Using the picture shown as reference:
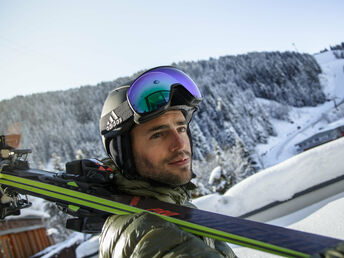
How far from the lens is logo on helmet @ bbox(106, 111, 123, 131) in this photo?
1.98 meters

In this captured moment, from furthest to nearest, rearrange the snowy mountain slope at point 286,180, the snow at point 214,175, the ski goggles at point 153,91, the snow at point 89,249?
the snow at point 214,175, the snow at point 89,249, the snowy mountain slope at point 286,180, the ski goggles at point 153,91

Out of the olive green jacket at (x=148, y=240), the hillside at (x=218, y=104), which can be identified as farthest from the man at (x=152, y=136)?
the hillside at (x=218, y=104)

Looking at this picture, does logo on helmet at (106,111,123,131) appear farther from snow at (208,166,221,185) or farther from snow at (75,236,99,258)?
snow at (208,166,221,185)

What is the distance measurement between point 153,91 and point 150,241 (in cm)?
113

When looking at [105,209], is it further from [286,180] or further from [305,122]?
[305,122]

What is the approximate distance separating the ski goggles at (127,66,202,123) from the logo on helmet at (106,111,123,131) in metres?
0.19

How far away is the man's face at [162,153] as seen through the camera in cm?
186

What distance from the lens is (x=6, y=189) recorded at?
7.31 feet

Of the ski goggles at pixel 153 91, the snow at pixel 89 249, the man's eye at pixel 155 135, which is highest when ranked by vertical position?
the ski goggles at pixel 153 91

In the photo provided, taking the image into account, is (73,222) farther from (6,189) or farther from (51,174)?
(6,189)

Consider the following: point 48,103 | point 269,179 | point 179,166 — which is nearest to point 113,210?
point 179,166

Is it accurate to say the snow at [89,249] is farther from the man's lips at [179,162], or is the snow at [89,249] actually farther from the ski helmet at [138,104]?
the man's lips at [179,162]

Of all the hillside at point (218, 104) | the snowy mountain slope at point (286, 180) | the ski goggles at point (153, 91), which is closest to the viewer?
the ski goggles at point (153, 91)

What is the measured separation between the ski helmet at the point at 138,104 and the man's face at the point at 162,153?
3.2 inches
